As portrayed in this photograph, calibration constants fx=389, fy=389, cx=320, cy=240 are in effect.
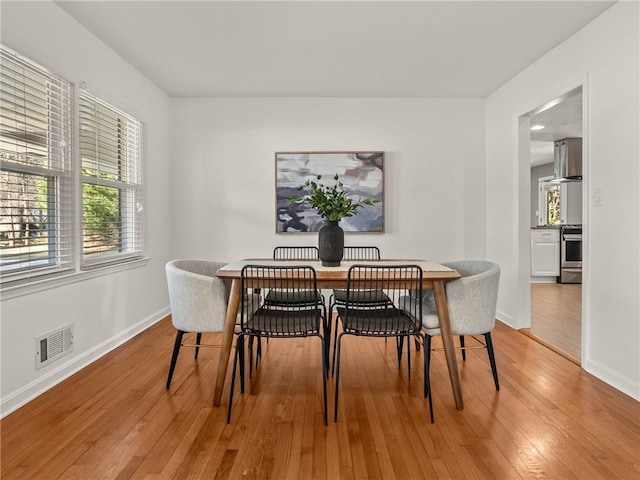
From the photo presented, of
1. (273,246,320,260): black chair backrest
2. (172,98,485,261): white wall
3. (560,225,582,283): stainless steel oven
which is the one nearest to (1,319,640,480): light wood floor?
(273,246,320,260): black chair backrest

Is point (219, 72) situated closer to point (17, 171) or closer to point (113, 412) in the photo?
point (17, 171)

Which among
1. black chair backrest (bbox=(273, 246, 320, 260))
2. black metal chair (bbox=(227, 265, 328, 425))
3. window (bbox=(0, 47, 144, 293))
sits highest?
window (bbox=(0, 47, 144, 293))

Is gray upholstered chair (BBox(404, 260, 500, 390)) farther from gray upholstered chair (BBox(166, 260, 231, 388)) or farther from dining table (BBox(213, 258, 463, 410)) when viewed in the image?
gray upholstered chair (BBox(166, 260, 231, 388))

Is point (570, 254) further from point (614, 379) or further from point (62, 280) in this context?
point (62, 280)

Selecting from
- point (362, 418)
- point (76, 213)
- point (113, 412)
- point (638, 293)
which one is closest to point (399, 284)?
point (362, 418)

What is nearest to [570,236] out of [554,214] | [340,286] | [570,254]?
[570,254]

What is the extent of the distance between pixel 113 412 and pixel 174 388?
15.2 inches

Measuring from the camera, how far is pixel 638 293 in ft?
7.88

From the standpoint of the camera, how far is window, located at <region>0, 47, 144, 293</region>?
226 cm

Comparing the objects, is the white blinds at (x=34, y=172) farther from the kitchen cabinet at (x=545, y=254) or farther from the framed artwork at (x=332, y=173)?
the kitchen cabinet at (x=545, y=254)

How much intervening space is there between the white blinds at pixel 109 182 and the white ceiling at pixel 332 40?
59cm

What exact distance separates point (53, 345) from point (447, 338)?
2.49 metres

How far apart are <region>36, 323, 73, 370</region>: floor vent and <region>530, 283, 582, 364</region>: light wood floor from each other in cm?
369

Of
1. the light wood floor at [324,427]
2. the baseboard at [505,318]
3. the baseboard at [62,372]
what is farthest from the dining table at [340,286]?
the baseboard at [505,318]
